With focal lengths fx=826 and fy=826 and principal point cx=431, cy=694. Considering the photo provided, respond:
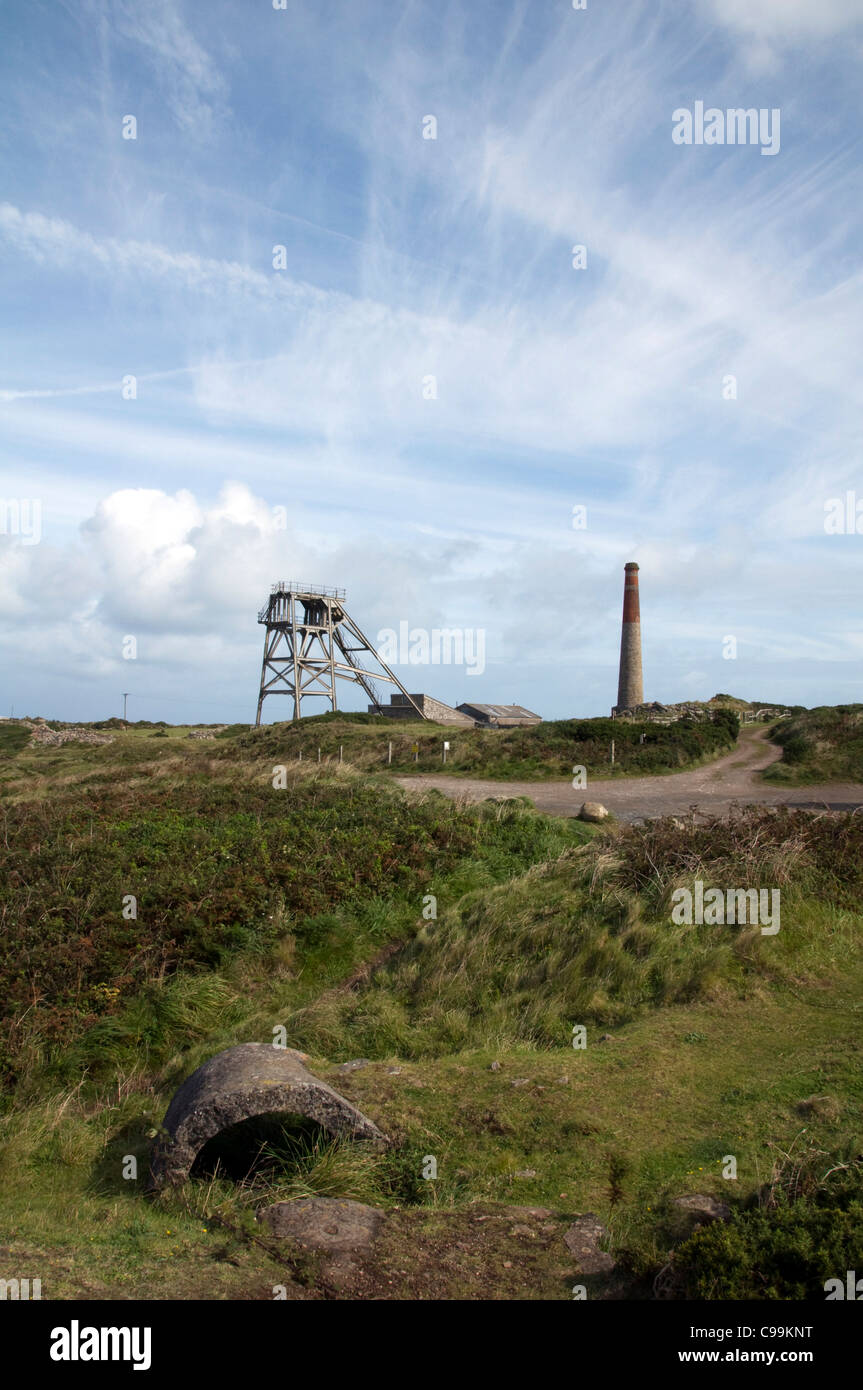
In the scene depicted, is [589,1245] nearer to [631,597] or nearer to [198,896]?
[198,896]

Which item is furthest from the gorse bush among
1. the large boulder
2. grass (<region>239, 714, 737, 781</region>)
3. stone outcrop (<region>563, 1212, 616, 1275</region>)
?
grass (<region>239, 714, 737, 781</region>)

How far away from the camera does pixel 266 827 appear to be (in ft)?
48.5

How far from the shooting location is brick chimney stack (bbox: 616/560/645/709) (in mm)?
51844

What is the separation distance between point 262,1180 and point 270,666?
4446 cm

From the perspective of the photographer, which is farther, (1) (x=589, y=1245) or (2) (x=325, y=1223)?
(2) (x=325, y=1223)

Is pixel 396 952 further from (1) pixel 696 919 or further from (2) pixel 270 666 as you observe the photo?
(2) pixel 270 666

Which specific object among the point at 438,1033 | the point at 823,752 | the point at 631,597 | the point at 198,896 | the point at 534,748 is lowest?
the point at 438,1033

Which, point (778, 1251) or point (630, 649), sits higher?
point (630, 649)

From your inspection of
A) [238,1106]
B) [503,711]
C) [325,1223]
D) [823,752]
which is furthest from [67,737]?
[325,1223]

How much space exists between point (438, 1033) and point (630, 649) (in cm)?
4560

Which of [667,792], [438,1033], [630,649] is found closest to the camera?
[438,1033]

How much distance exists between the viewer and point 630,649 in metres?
52.2

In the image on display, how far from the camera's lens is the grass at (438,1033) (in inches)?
187
